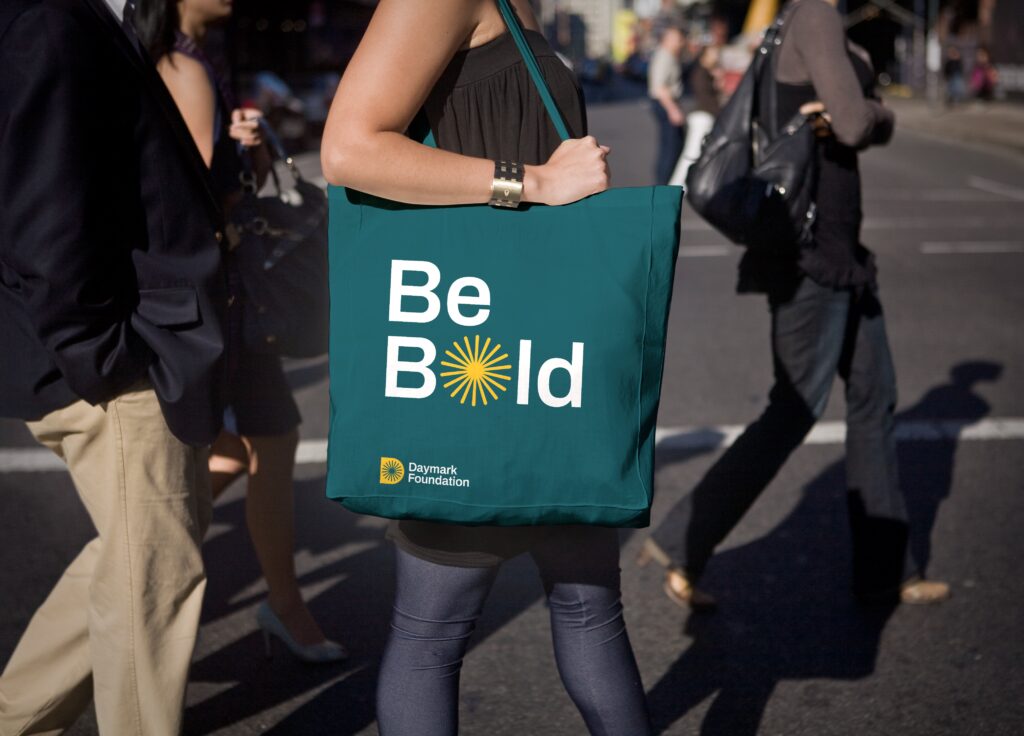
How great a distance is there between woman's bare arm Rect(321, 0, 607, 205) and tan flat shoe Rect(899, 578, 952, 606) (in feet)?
7.76

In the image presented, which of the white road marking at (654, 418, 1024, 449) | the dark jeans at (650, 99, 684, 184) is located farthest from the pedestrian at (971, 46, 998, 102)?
the white road marking at (654, 418, 1024, 449)

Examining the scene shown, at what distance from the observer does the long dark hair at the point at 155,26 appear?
2.88m

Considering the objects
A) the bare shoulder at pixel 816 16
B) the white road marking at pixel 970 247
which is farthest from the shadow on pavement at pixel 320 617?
the white road marking at pixel 970 247

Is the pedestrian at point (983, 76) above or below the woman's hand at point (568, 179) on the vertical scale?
below

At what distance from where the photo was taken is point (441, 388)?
6.10 feet

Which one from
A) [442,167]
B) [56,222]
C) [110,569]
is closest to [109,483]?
[110,569]

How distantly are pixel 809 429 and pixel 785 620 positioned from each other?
23.4 inches

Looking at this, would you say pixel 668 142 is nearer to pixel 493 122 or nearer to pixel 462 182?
pixel 493 122

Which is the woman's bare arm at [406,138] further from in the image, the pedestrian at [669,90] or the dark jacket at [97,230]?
the pedestrian at [669,90]

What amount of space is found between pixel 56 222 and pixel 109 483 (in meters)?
0.55

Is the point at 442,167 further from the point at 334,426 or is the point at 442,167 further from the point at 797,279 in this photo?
the point at 797,279

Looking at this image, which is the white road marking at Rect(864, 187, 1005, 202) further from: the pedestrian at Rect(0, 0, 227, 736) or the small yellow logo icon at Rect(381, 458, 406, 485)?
the small yellow logo icon at Rect(381, 458, 406, 485)

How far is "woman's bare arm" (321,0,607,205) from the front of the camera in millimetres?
Result: 1827

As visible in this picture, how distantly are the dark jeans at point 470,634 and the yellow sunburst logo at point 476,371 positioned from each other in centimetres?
34
